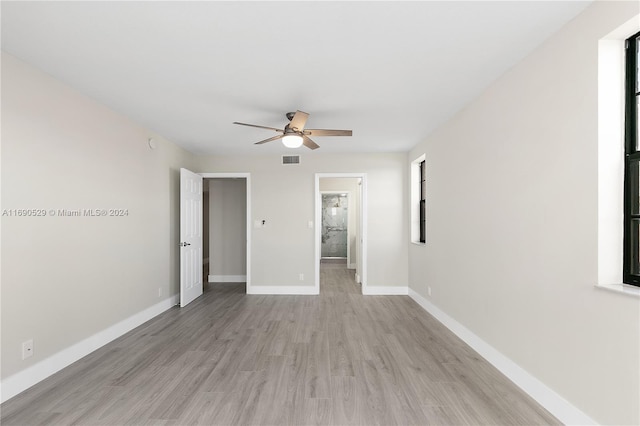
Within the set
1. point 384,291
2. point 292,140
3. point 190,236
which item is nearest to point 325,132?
point 292,140

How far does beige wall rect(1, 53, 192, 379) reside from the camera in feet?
7.48

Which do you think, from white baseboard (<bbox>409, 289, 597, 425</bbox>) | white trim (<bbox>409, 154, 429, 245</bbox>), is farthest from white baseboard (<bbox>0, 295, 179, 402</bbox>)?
white trim (<bbox>409, 154, 429, 245</bbox>)

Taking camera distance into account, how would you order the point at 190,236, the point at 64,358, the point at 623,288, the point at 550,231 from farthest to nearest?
the point at 190,236 → the point at 64,358 → the point at 550,231 → the point at 623,288

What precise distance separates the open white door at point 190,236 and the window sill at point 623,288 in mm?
4661

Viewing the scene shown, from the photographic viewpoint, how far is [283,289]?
5523 millimetres

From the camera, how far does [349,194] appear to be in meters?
8.41

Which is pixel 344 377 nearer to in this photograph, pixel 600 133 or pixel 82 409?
pixel 82 409

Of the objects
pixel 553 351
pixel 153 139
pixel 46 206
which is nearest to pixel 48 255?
pixel 46 206

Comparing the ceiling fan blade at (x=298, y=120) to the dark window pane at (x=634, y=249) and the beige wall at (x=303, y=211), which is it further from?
the dark window pane at (x=634, y=249)

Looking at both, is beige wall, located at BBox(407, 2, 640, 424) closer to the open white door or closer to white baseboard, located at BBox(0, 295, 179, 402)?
white baseboard, located at BBox(0, 295, 179, 402)

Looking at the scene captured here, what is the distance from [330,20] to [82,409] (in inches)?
119

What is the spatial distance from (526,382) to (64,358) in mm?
3779

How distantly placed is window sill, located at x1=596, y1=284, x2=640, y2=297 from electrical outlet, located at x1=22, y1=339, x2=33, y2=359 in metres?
3.89

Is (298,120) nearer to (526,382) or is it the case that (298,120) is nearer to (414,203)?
(526,382)
